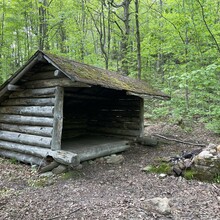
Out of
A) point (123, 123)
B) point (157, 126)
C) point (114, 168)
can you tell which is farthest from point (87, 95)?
point (157, 126)

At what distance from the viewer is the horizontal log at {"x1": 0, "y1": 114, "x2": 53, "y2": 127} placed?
608 cm

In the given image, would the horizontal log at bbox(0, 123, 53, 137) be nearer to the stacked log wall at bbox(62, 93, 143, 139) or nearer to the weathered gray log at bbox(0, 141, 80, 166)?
the weathered gray log at bbox(0, 141, 80, 166)

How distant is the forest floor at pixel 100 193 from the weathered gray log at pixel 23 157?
161 mm

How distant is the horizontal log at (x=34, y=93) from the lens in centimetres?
617

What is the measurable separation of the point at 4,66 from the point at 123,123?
855cm

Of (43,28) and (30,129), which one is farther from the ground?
(43,28)

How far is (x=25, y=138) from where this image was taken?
6.49m

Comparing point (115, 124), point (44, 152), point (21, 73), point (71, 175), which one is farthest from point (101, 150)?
point (21, 73)

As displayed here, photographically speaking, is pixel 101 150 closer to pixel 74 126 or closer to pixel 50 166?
pixel 50 166

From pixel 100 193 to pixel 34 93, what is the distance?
3.79m

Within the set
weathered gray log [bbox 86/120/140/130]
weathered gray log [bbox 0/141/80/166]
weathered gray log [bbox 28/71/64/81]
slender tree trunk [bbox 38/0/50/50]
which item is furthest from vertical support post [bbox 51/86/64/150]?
slender tree trunk [bbox 38/0/50/50]

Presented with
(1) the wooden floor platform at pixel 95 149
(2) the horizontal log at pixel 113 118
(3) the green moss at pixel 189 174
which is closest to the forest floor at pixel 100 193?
(3) the green moss at pixel 189 174

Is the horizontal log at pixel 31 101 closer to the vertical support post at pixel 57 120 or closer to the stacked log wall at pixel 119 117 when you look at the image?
the vertical support post at pixel 57 120

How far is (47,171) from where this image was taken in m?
5.64
